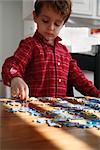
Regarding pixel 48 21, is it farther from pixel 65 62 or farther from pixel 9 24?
pixel 9 24

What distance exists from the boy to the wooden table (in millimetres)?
702

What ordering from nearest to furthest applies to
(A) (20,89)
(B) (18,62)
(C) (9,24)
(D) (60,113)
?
(D) (60,113) < (A) (20,89) < (B) (18,62) < (C) (9,24)

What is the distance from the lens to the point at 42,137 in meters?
0.53

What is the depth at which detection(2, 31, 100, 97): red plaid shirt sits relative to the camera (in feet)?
4.50

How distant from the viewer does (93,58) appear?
240cm

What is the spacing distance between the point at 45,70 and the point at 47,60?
53 mm

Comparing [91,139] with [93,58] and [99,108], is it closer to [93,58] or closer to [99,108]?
[99,108]

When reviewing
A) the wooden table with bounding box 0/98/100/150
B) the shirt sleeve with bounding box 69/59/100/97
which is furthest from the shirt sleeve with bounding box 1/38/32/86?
the wooden table with bounding box 0/98/100/150

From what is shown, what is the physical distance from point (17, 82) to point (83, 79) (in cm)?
53

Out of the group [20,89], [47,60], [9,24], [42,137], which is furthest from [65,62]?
[9,24]

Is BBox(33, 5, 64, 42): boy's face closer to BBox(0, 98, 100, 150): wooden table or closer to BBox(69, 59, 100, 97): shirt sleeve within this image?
BBox(69, 59, 100, 97): shirt sleeve

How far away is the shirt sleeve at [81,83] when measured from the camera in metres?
1.34

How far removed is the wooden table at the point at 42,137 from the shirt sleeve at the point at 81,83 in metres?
0.72

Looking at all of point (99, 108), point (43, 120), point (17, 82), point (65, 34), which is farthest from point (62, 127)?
point (65, 34)
